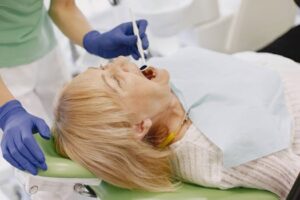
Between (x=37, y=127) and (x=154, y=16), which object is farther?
(x=154, y=16)

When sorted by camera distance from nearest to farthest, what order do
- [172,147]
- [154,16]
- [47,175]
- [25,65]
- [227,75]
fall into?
[47,175] < [172,147] < [227,75] < [25,65] < [154,16]

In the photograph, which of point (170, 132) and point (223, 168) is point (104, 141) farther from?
point (223, 168)

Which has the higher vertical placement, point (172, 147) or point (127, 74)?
point (127, 74)

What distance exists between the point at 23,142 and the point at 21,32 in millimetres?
528

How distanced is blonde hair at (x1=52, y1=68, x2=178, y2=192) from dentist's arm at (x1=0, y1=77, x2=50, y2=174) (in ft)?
0.23

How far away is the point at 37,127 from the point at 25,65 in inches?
17.1

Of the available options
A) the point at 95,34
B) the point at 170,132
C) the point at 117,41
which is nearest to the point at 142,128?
the point at 170,132

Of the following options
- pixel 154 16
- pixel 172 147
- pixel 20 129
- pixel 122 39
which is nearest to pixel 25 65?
pixel 122 39

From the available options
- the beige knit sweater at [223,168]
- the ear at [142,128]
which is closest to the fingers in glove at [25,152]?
the ear at [142,128]

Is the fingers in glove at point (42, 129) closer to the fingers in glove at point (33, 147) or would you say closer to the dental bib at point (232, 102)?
the fingers in glove at point (33, 147)

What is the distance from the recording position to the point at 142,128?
49.6 inches

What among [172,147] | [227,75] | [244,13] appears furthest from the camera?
[244,13]

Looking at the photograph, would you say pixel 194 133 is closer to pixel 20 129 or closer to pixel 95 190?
pixel 95 190

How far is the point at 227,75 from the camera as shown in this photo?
1.47 meters
